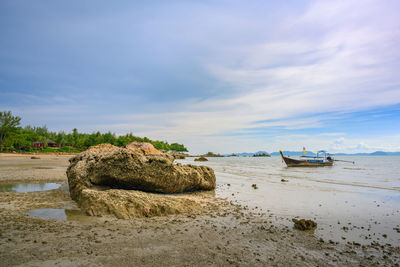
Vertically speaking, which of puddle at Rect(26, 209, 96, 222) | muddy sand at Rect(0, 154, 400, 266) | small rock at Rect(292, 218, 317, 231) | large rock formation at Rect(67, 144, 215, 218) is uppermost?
large rock formation at Rect(67, 144, 215, 218)

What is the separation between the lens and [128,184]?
10.1 m

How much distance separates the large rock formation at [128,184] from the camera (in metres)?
7.71

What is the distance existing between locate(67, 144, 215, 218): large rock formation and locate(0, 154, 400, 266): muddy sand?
59cm

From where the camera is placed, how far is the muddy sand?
4367 millimetres

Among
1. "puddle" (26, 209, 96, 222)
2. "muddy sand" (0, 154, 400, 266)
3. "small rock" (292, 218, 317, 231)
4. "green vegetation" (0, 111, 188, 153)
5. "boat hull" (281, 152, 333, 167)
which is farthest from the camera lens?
"green vegetation" (0, 111, 188, 153)

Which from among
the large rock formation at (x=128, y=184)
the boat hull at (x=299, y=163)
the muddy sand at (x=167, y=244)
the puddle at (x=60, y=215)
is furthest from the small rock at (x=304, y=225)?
the boat hull at (x=299, y=163)

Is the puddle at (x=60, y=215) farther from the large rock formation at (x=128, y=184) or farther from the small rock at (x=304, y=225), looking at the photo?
the small rock at (x=304, y=225)

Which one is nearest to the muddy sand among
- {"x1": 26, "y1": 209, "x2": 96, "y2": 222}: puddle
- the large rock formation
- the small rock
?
{"x1": 26, "y1": 209, "x2": 96, "y2": 222}: puddle

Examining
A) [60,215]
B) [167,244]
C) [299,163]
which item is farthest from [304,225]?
[299,163]

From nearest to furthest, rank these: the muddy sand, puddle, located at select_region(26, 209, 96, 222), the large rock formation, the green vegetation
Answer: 1. the muddy sand
2. puddle, located at select_region(26, 209, 96, 222)
3. the large rock formation
4. the green vegetation

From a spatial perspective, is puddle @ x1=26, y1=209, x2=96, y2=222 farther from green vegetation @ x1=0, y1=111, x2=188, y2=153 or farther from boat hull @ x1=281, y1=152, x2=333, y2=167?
green vegetation @ x1=0, y1=111, x2=188, y2=153

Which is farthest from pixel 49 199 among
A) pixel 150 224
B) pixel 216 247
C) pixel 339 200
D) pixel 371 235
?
pixel 339 200

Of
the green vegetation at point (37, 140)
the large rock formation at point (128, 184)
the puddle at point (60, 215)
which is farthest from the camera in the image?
the green vegetation at point (37, 140)

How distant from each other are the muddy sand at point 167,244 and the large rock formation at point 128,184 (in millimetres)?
592
